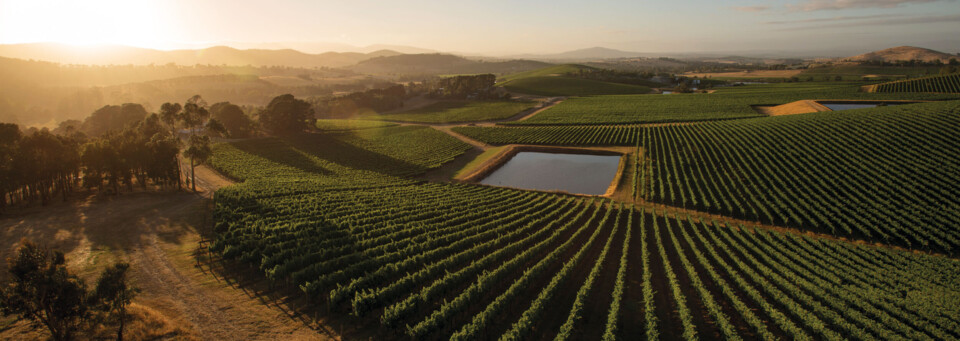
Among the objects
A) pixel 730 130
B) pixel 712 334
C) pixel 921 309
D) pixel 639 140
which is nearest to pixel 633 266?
pixel 712 334

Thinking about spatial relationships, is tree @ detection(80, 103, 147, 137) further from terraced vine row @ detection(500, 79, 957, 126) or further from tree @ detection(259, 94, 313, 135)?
terraced vine row @ detection(500, 79, 957, 126)

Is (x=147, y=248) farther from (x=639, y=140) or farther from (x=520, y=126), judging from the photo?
(x=520, y=126)

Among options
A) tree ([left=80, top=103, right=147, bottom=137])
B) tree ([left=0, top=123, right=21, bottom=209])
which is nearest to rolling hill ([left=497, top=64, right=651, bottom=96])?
tree ([left=80, top=103, right=147, bottom=137])

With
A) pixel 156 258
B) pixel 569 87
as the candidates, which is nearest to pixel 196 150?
pixel 156 258

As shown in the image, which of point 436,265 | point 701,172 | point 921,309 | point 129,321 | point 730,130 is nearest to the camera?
point 129,321

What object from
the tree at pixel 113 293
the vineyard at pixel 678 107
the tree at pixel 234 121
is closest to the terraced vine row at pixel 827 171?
the vineyard at pixel 678 107

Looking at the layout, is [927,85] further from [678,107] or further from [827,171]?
[827,171]

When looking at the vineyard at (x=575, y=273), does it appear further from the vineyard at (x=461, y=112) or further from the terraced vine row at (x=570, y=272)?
the vineyard at (x=461, y=112)
